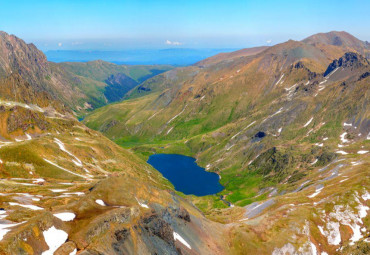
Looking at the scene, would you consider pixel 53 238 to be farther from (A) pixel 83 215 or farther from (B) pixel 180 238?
(B) pixel 180 238

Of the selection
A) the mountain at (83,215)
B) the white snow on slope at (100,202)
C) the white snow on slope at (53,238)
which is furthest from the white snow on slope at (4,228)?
the white snow on slope at (100,202)

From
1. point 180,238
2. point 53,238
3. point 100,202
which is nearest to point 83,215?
point 53,238

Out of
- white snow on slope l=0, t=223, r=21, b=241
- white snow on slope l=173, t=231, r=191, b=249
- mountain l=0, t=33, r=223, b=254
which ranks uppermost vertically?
white snow on slope l=0, t=223, r=21, b=241

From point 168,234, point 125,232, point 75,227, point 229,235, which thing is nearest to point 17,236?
point 75,227

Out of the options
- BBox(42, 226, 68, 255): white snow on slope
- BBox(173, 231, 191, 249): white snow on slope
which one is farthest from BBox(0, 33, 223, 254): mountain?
BBox(173, 231, 191, 249): white snow on slope

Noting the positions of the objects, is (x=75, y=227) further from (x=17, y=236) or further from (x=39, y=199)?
(x=39, y=199)

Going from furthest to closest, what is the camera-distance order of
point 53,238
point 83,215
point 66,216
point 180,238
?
point 180,238 < point 83,215 < point 66,216 < point 53,238

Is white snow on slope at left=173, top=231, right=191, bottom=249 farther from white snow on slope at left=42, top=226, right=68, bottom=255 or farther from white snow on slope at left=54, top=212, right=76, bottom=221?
white snow on slope at left=42, top=226, right=68, bottom=255
